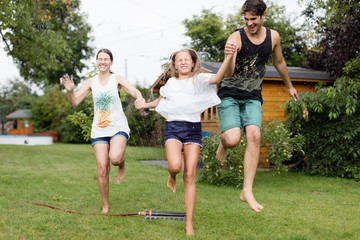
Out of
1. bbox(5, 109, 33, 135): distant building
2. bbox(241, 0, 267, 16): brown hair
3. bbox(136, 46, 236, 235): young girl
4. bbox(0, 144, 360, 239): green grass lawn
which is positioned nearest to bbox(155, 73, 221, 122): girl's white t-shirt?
bbox(136, 46, 236, 235): young girl

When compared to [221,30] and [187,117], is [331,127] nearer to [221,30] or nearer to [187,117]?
[187,117]

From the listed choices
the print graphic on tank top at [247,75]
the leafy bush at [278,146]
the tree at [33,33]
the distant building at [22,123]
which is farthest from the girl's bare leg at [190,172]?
the distant building at [22,123]

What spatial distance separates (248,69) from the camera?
13.0 feet

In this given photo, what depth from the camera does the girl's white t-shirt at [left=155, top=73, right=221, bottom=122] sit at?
4.01 m

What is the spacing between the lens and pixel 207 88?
160 inches

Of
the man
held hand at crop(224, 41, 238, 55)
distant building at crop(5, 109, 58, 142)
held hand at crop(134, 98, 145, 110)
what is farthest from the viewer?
distant building at crop(5, 109, 58, 142)

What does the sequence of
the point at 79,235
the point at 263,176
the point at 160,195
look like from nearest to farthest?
1. the point at 79,235
2. the point at 160,195
3. the point at 263,176

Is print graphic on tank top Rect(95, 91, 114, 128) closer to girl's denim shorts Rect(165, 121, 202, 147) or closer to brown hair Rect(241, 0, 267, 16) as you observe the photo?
girl's denim shorts Rect(165, 121, 202, 147)

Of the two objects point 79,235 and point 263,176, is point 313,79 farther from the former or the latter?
point 79,235

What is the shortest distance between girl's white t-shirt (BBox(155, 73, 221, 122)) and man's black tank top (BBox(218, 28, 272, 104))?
202 millimetres

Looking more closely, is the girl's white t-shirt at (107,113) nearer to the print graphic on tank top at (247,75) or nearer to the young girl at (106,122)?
the young girl at (106,122)

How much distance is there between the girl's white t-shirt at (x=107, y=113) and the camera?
15.8ft

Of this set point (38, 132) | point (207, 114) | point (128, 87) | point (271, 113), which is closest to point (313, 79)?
point (271, 113)

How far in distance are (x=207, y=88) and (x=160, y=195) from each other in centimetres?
333
